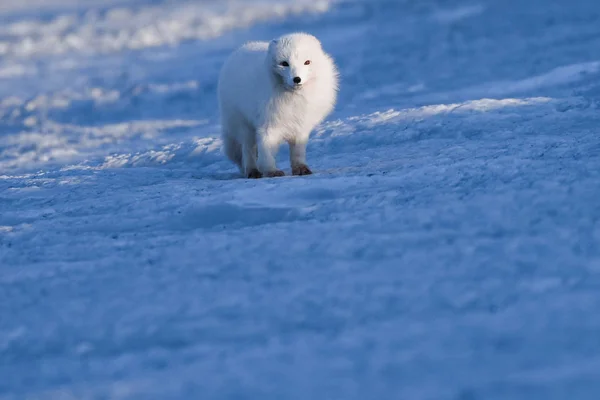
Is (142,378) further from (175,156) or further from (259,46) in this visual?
(175,156)

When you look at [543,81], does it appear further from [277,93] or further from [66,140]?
[66,140]

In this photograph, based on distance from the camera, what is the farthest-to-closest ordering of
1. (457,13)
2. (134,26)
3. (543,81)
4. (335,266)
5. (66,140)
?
1. (134,26)
2. (457,13)
3. (66,140)
4. (543,81)
5. (335,266)

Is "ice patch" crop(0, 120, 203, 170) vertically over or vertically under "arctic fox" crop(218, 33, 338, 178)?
under

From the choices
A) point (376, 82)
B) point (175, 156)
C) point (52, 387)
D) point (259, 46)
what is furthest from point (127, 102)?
point (52, 387)

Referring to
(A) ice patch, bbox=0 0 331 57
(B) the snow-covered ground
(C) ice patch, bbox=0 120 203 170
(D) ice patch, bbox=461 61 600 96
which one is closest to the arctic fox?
(B) the snow-covered ground

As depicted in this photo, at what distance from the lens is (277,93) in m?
4.86

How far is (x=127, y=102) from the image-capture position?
Answer: 11.3 meters

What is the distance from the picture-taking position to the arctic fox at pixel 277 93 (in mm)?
4719

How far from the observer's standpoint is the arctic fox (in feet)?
15.5

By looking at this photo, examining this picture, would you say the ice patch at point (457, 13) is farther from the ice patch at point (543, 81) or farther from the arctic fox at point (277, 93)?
the arctic fox at point (277, 93)

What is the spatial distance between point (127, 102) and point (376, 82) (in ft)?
11.0

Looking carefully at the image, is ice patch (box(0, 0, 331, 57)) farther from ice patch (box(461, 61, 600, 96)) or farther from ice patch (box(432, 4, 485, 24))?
ice patch (box(461, 61, 600, 96))

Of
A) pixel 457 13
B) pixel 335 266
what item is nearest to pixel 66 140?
pixel 457 13

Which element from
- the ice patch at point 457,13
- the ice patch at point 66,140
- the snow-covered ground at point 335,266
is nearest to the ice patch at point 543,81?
the snow-covered ground at point 335,266
